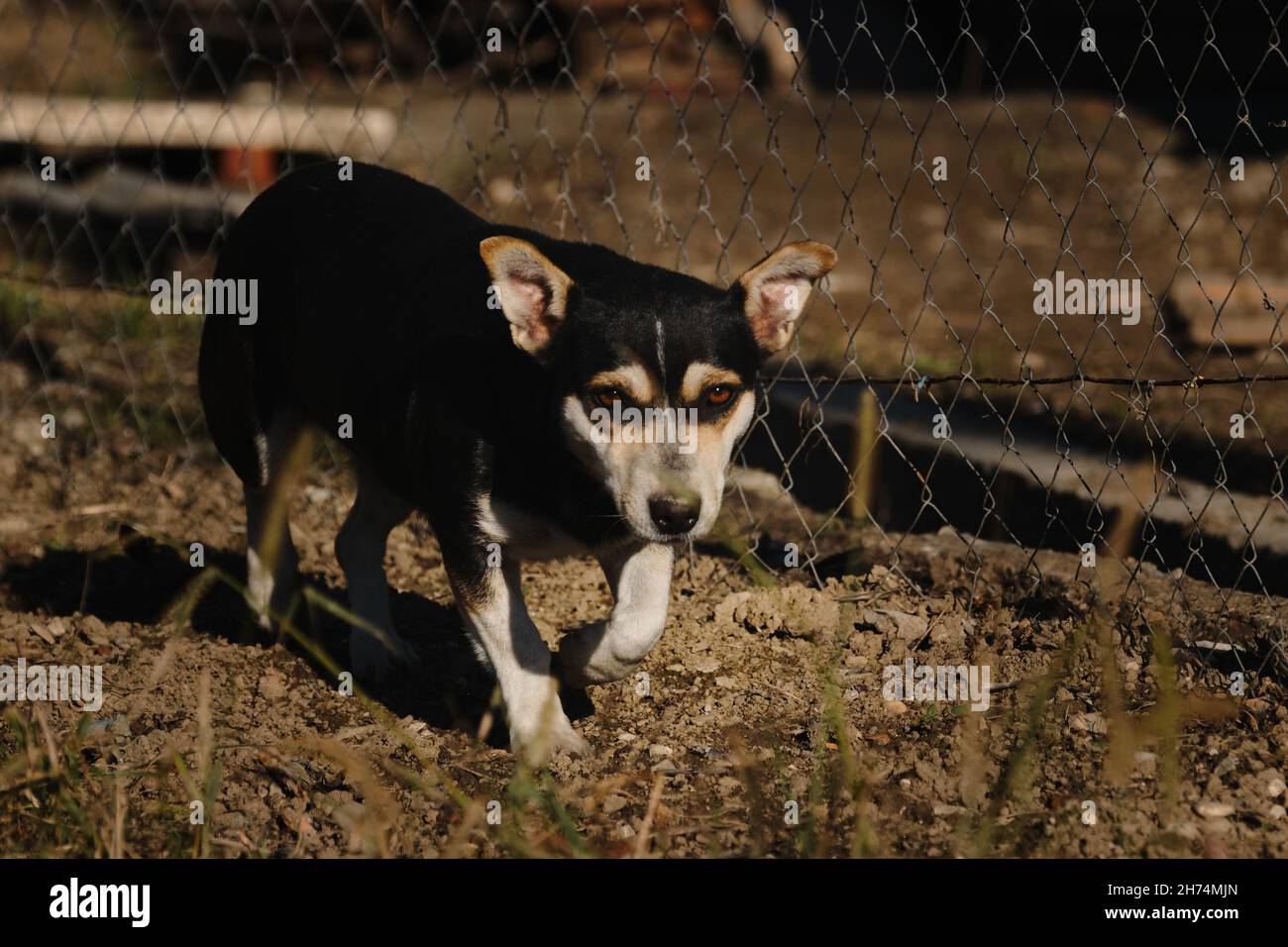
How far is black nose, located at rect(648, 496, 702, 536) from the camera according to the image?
349 cm

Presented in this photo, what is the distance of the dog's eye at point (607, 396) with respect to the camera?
358 centimetres

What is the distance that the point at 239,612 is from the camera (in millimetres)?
5168

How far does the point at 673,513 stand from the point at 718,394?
362 millimetres

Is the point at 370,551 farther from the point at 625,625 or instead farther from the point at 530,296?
the point at 530,296

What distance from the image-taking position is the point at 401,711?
175 inches

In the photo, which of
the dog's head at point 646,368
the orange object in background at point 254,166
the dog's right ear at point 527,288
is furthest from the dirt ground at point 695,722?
the orange object in background at point 254,166

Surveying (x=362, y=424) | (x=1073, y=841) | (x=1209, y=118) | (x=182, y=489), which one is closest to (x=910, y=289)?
(x=1209, y=118)

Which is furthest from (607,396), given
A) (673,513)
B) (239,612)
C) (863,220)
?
(863,220)

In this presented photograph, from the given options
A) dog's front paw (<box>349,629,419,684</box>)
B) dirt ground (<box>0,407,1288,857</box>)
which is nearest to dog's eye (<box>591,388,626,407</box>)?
dirt ground (<box>0,407,1288,857</box>)

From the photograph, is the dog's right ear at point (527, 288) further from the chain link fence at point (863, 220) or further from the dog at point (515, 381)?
Answer: the chain link fence at point (863, 220)

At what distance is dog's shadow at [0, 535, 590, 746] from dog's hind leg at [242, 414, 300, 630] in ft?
0.34

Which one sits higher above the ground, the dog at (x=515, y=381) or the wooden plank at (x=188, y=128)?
the wooden plank at (x=188, y=128)

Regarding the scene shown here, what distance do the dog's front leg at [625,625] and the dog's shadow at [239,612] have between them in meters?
0.35

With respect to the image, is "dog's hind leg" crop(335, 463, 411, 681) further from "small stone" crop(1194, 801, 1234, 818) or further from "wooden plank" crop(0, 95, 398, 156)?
"wooden plank" crop(0, 95, 398, 156)
